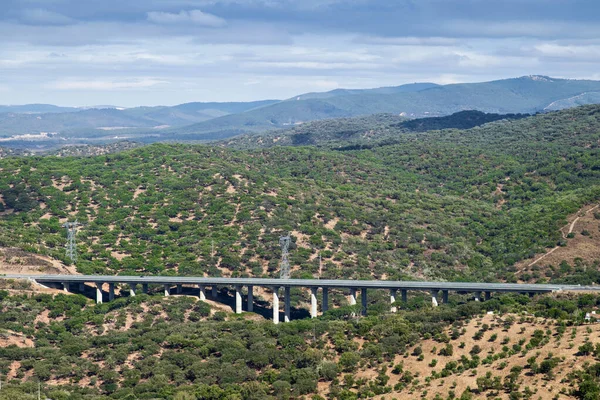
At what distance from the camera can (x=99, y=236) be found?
6073 inches

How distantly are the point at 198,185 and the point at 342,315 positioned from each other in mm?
71286

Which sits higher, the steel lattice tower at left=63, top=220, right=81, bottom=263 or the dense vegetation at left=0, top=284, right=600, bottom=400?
the steel lattice tower at left=63, top=220, right=81, bottom=263

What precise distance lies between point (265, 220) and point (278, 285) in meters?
36.0

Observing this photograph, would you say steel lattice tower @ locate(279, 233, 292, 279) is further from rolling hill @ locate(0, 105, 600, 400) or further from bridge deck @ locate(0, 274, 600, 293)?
bridge deck @ locate(0, 274, 600, 293)

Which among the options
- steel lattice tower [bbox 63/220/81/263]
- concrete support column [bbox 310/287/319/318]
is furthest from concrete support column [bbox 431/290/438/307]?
steel lattice tower [bbox 63/220/81/263]

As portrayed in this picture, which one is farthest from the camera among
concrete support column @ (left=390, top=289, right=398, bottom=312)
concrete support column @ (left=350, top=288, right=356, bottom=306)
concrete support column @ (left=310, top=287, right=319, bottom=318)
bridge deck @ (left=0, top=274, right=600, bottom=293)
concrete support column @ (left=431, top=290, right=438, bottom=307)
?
concrete support column @ (left=350, top=288, right=356, bottom=306)

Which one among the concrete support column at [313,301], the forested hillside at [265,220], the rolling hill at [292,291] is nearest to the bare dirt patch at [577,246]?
the rolling hill at [292,291]

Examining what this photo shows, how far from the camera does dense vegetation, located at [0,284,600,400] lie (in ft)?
259

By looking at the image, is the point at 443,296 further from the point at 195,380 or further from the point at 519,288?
the point at 195,380

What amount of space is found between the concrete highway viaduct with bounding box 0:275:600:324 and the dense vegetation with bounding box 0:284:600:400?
5.62 meters

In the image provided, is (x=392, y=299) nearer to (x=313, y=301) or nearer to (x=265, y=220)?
(x=313, y=301)

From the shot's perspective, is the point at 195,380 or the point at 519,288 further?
the point at 519,288

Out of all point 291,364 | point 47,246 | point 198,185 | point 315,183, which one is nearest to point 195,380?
point 291,364

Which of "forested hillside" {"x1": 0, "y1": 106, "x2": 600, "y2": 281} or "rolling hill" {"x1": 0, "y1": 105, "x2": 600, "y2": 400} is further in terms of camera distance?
"forested hillside" {"x1": 0, "y1": 106, "x2": 600, "y2": 281}
